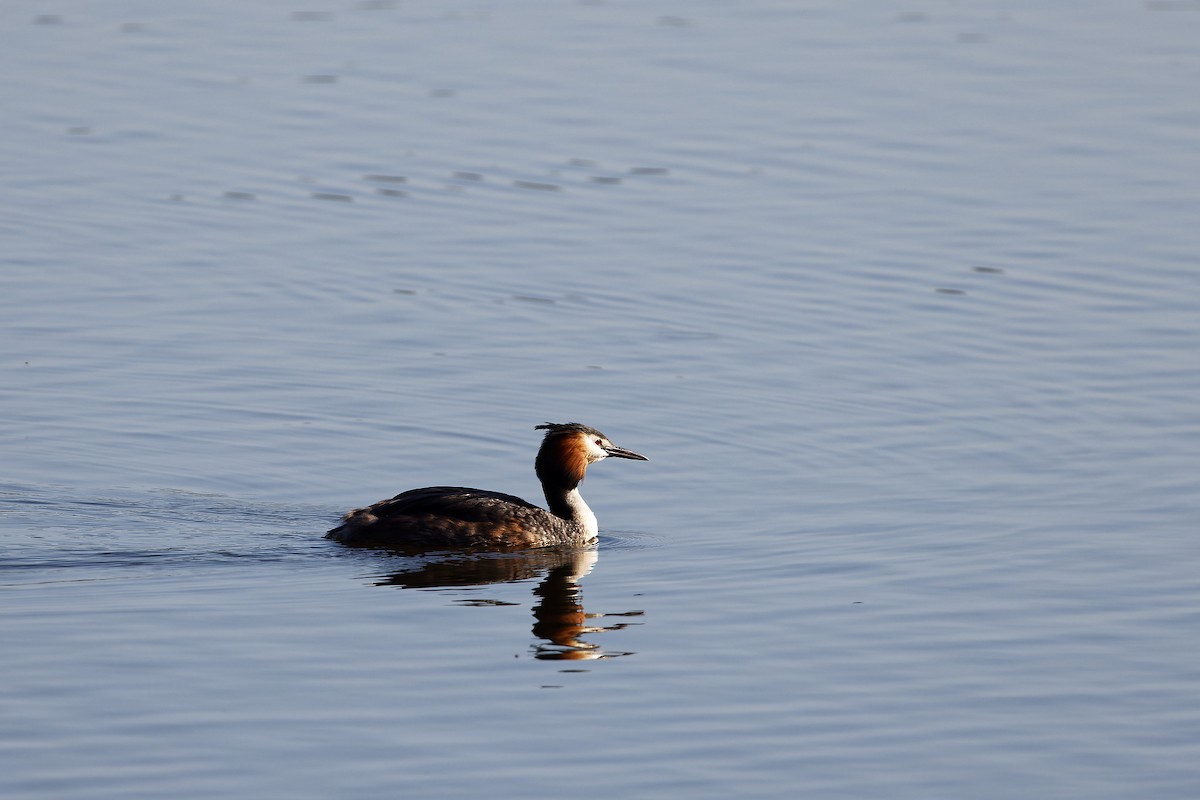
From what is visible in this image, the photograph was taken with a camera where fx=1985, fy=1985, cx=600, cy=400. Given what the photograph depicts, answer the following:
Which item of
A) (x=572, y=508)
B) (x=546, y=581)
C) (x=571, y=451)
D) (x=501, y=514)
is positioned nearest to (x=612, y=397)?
(x=571, y=451)

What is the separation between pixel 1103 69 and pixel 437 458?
17902mm

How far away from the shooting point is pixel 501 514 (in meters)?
15.8

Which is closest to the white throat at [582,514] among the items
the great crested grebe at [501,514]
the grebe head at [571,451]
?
the great crested grebe at [501,514]

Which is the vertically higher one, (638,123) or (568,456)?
(638,123)

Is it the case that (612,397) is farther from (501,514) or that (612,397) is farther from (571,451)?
(501,514)

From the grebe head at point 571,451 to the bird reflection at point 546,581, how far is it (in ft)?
2.58

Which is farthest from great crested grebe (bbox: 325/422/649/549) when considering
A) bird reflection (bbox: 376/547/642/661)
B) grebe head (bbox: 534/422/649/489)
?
bird reflection (bbox: 376/547/642/661)

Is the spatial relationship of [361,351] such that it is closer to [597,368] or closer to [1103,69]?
[597,368]

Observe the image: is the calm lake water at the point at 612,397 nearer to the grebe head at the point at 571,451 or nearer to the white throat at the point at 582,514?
the white throat at the point at 582,514

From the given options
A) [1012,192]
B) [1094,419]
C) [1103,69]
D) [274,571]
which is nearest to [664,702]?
[274,571]

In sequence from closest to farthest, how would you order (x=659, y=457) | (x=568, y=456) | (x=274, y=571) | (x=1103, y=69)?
(x=274, y=571) < (x=568, y=456) < (x=659, y=457) < (x=1103, y=69)

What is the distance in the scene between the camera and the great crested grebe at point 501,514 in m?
15.4

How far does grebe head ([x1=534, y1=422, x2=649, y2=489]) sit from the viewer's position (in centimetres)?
1658

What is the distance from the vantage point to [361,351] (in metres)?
20.3
